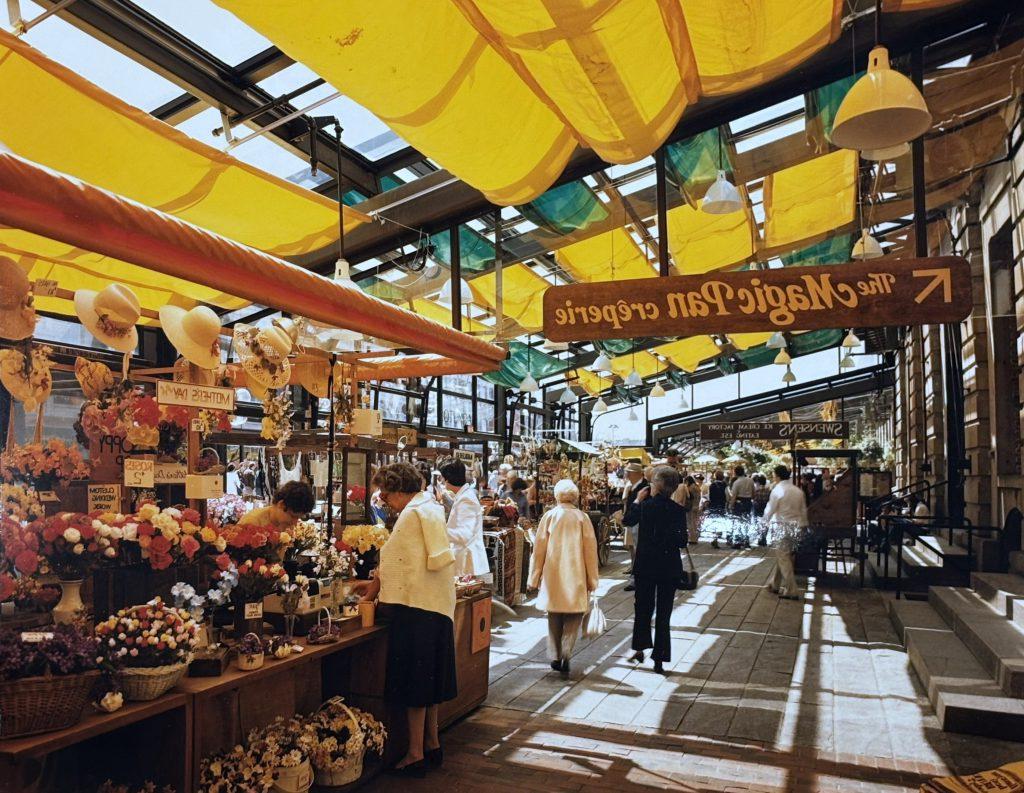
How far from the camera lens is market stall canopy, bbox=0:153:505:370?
2146 millimetres

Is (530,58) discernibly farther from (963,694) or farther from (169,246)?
(963,694)

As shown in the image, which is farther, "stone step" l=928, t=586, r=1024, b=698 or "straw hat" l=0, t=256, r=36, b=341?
"stone step" l=928, t=586, r=1024, b=698

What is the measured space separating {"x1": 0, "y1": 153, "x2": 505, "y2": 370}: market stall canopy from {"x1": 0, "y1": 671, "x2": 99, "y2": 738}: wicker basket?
52.7 inches

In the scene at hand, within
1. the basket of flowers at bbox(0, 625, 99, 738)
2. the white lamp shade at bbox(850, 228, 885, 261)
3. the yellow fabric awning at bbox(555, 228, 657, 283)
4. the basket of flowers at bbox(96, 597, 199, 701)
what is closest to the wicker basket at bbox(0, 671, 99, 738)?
the basket of flowers at bbox(0, 625, 99, 738)

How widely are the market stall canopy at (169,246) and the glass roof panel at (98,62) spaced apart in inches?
89.3

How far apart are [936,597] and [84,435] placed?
7042 mm

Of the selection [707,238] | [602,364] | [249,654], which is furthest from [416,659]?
[602,364]

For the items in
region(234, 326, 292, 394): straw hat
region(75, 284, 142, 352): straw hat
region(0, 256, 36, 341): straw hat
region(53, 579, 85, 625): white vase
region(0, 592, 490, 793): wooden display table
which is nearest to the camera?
region(0, 592, 490, 793): wooden display table

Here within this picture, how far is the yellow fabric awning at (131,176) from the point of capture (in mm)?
3863

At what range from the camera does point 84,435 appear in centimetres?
357

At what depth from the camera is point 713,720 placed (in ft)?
14.9

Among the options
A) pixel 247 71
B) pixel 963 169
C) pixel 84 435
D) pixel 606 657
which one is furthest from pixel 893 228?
pixel 84 435

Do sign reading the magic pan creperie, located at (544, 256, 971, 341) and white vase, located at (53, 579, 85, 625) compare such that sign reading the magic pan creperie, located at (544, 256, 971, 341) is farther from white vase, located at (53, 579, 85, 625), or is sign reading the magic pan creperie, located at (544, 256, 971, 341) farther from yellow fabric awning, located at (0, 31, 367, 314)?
white vase, located at (53, 579, 85, 625)

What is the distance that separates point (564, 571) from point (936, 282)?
304 centimetres
